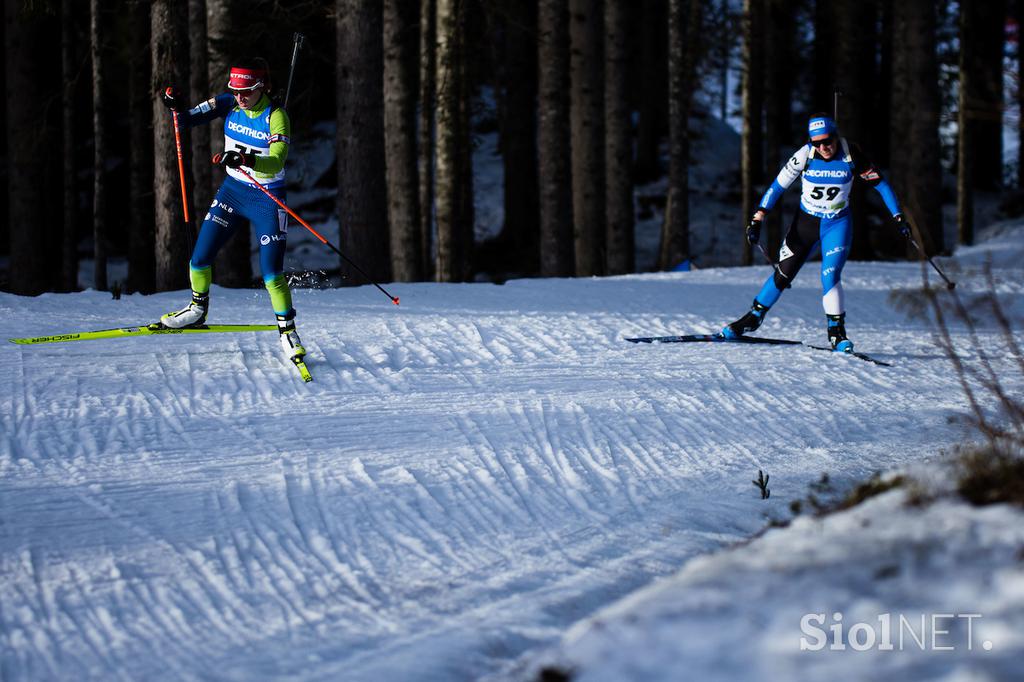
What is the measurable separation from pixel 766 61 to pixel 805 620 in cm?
2059

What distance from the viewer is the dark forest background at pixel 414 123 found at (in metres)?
12.9

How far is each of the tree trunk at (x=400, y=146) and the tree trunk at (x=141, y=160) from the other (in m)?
3.96

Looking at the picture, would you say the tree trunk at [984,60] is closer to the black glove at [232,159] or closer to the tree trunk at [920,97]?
the tree trunk at [920,97]

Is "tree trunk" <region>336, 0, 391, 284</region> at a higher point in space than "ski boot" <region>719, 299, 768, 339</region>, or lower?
higher

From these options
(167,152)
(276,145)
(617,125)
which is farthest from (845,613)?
(617,125)

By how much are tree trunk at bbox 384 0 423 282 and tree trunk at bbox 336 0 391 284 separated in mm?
398

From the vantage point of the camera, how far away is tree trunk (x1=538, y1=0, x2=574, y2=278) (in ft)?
50.5

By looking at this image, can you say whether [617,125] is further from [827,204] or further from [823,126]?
[823,126]

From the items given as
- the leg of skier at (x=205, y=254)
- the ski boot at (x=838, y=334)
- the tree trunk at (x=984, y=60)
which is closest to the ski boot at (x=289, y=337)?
the leg of skier at (x=205, y=254)

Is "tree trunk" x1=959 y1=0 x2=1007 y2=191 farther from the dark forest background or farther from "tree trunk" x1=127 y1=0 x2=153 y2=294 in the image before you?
"tree trunk" x1=127 y1=0 x2=153 y2=294

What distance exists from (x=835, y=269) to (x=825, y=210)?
1.81 ft

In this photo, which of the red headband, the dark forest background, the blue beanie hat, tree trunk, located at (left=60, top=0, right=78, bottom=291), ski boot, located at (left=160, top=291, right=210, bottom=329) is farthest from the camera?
tree trunk, located at (left=60, top=0, right=78, bottom=291)

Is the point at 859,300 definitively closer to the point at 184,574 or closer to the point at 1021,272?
the point at 1021,272

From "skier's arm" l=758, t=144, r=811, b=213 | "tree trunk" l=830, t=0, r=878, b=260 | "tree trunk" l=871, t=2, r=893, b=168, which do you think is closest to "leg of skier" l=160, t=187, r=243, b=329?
"skier's arm" l=758, t=144, r=811, b=213
